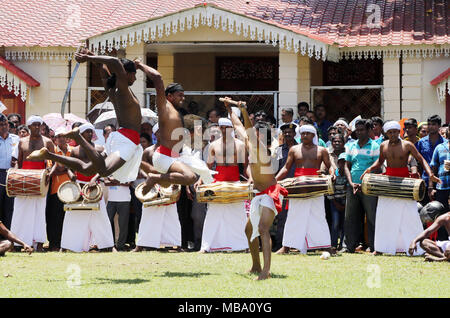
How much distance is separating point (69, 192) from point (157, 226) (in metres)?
1.51

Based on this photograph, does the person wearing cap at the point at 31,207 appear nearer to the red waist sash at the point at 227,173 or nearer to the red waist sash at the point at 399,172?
A: the red waist sash at the point at 227,173

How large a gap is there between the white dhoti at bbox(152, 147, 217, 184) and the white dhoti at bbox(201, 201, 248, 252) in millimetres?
2448

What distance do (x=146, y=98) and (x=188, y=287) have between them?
34.3 ft

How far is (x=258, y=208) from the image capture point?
9.91 metres

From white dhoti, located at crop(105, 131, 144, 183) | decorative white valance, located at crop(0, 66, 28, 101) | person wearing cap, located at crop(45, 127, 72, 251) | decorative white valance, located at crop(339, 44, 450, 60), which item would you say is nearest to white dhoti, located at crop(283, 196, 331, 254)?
white dhoti, located at crop(105, 131, 144, 183)

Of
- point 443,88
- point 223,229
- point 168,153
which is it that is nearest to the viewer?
point 168,153

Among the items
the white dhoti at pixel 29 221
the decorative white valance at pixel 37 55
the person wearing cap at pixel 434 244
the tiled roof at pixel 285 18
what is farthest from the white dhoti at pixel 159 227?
the decorative white valance at pixel 37 55

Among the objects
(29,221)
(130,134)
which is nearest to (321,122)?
(29,221)

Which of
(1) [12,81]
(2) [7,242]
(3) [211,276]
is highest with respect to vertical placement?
(1) [12,81]

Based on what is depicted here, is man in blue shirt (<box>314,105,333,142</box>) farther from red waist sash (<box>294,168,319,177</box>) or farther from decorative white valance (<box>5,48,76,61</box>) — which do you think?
decorative white valance (<box>5,48,76,61</box>)

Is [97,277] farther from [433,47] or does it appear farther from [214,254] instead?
[433,47]

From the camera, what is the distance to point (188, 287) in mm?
8883

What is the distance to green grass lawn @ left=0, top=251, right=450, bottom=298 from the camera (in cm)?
856

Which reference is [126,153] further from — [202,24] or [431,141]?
[202,24]
